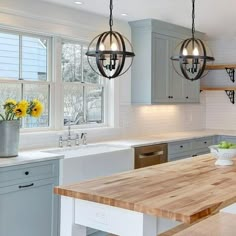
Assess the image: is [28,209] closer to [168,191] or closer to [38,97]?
[38,97]

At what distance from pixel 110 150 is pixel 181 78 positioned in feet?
6.72

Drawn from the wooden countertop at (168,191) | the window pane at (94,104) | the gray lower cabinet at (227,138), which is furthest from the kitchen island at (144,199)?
the gray lower cabinet at (227,138)

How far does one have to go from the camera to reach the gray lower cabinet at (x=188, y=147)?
514cm

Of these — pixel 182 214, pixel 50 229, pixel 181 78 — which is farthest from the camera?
pixel 181 78

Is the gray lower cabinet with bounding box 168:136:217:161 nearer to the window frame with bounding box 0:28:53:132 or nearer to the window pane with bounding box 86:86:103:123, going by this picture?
the window pane with bounding box 86:86:103:123

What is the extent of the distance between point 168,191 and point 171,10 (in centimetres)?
301

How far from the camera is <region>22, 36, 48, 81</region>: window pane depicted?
4.21 m

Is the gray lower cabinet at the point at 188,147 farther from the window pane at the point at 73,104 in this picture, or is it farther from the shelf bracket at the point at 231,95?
the window pane at the point at 73,104

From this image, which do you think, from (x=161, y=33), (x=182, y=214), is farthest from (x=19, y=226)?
(x=161, y=33)

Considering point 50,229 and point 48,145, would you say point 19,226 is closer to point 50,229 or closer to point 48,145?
point 50,229

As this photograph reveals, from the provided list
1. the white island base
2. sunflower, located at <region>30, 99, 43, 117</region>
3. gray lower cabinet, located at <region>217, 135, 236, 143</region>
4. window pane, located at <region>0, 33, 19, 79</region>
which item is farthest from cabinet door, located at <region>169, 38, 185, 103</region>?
the white island base

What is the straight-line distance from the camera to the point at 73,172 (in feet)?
12.2

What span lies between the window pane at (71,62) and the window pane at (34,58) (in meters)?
0.27

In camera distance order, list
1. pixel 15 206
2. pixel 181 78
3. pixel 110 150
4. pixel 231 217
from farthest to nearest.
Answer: pixel 181 78, pixel 110 150, pixel 15 206, pixel 231 217
